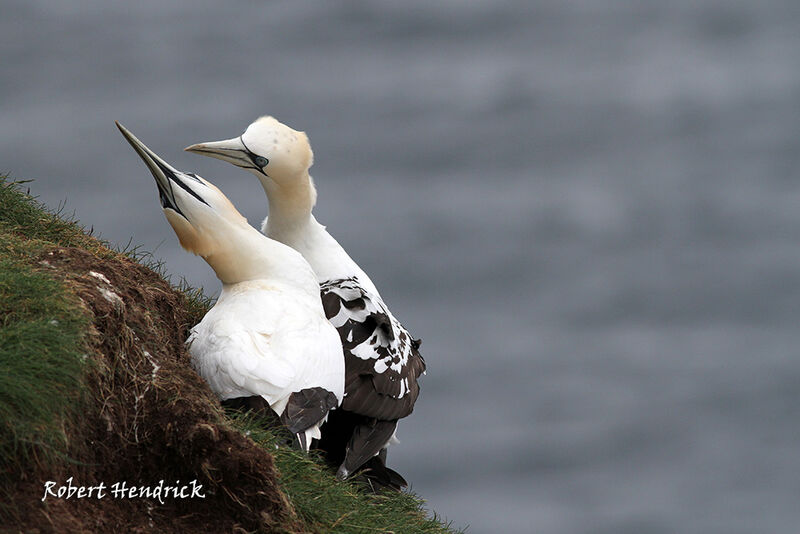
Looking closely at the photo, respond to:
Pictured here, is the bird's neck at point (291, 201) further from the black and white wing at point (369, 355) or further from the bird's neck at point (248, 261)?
the bird's neck at point (248, 261)

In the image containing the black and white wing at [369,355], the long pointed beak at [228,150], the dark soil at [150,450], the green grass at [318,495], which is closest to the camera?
the dark soil at [150,450]

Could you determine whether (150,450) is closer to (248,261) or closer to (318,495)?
(318,495)

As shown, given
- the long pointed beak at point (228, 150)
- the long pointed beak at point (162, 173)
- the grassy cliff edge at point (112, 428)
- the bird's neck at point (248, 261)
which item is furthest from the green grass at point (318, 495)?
the long pointed beak at point (228, 150)

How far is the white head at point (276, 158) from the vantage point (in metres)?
10.6

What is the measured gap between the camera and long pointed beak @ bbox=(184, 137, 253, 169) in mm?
10594

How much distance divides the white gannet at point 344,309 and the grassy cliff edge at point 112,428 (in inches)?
74.1

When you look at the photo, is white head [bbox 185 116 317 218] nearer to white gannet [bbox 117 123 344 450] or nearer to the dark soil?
white gannet [bbox 117 123 344 450]

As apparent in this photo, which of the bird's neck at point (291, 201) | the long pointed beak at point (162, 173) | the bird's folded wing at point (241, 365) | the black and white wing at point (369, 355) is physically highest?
the bird's neck at point (291, 201)

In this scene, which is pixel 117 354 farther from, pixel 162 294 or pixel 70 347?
pixel 162 294

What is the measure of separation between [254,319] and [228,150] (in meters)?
2.69

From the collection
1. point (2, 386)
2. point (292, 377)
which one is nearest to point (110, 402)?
point (2, 386)

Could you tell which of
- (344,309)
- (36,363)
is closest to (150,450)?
(36,363)

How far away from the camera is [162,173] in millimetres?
9180

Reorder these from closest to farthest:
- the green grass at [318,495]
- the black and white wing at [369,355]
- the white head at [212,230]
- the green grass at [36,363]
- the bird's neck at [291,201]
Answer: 1. the green grass at [36,363]
2. the green grass at [318,495]
3. the white head at [212,230]
4. the black and white wing at [369,355]
5. the bird's neck at [291,201]
